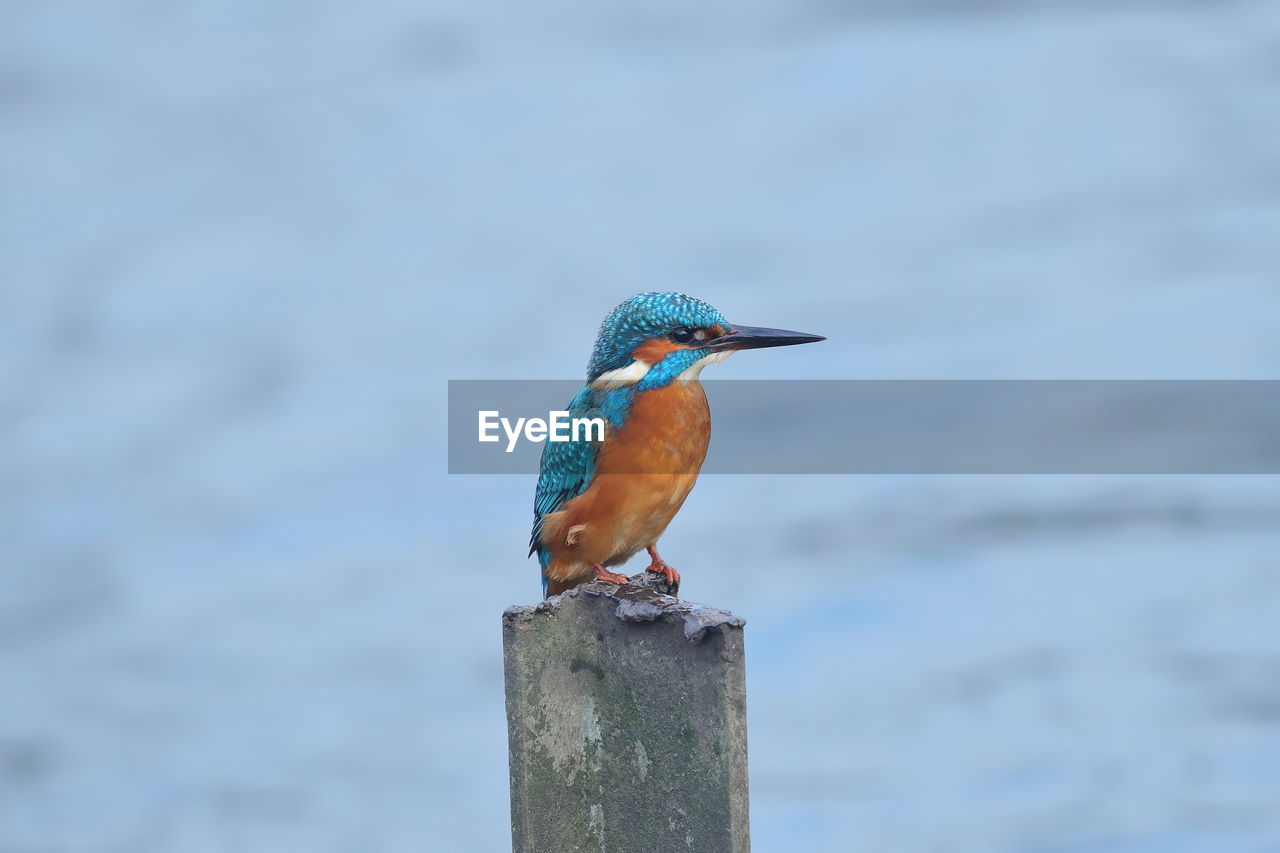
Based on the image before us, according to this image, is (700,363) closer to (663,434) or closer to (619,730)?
(663,434)

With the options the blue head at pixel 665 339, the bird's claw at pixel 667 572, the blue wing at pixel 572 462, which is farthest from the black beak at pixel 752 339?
the bird's claw at pixel 667 572

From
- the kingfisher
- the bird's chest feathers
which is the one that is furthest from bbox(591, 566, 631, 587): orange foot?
the bird's chest feathers

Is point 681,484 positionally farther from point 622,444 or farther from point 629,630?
point 629,630

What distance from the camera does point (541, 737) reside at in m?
4.10

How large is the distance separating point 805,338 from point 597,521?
0.93m

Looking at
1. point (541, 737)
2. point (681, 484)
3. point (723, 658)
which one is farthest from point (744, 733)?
point (681, 484)

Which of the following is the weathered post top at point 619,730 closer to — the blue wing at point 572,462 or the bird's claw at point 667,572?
the bird's claw at point 667,572

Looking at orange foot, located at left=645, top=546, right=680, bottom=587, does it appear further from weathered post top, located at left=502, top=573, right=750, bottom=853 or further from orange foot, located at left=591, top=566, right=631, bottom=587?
weathered post top, located at left=502, top=573, right=750, bottom=853

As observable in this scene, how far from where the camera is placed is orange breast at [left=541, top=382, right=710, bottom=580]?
4898 millimetres

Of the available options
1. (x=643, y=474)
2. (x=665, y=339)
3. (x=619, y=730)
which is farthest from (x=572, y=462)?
(x=619, y=730)

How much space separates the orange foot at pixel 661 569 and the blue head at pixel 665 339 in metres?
0.60

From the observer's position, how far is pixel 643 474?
4902mm

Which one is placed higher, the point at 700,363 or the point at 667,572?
the point at 700,363

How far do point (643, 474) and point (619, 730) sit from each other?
→ 42.8 inches
